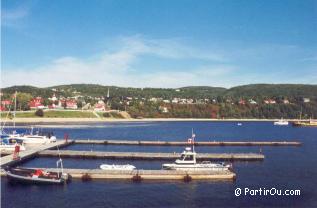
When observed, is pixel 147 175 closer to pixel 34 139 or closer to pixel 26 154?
pixel 26 154

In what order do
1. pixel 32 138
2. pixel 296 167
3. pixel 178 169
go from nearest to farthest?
→ pixel 178 169 → pixel 296 167 → pixel 32 138

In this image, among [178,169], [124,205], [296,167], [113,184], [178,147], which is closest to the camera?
[124,205]

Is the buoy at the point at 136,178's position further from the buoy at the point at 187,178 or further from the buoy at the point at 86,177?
the buoy at the point at 187,178

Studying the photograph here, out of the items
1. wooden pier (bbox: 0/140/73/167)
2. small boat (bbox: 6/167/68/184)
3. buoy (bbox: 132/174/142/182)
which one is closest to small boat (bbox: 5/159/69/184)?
small boat (bbox: 6/167/68/184)

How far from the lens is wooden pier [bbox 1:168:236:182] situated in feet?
194

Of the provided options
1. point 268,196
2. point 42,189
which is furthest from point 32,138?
point 268,196

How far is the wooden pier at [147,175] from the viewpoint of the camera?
5903cm

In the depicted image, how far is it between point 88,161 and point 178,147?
1305 inches

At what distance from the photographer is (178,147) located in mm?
105062

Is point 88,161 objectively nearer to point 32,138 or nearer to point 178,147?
point 32,138

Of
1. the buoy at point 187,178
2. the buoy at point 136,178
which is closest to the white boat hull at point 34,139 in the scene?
the buoy at point 136,178

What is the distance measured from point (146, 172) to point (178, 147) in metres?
45.2

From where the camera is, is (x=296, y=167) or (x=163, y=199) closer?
(x=163, y=199)

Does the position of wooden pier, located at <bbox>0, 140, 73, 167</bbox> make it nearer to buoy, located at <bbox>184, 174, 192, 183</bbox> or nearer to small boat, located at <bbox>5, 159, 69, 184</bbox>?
small boat, located at <bbox>5, 159, 69, 184</bbox>
